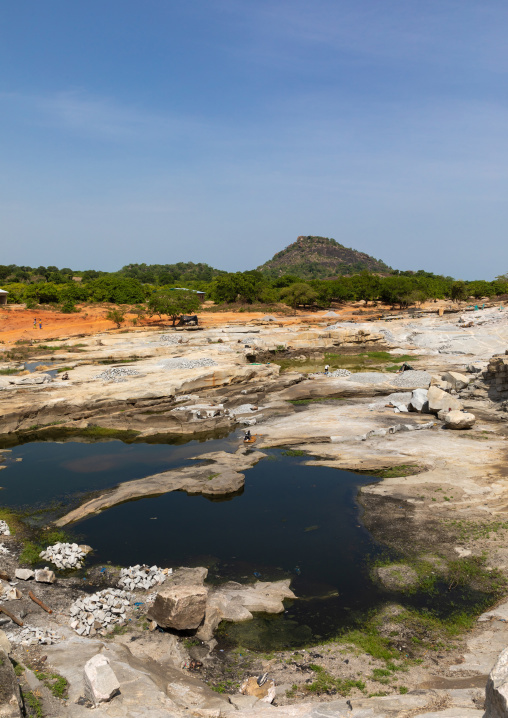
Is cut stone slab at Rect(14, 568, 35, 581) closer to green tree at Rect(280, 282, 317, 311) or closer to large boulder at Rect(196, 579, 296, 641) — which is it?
large boulder at Rect(196, 579, 296, 641)

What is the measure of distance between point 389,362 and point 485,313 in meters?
31.8

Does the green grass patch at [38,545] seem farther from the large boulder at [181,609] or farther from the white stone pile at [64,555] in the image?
the large boulder at [181,609]

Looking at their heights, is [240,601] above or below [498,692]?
below

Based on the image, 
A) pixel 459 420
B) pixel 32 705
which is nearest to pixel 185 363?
pixel 459 420

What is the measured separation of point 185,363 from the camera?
33188mm

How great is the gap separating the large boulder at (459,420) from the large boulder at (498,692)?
56.3 feet

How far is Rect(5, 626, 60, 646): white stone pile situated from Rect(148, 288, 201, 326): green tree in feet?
166

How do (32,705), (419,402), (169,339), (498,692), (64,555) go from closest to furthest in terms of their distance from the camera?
(498,692) < (32,705) < (64,555) < (419,402) < (169,339)

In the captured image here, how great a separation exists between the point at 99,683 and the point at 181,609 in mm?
3011

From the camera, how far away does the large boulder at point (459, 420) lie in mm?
21312

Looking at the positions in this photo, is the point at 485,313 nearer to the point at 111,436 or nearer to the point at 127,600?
the point at 111,436

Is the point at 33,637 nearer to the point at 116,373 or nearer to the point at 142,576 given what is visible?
the point at 142,576

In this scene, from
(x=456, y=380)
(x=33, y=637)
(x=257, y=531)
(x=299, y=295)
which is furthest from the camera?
(x=299, y=295)

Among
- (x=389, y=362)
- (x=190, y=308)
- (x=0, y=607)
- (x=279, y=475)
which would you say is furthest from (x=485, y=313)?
(x=0, y=607)
